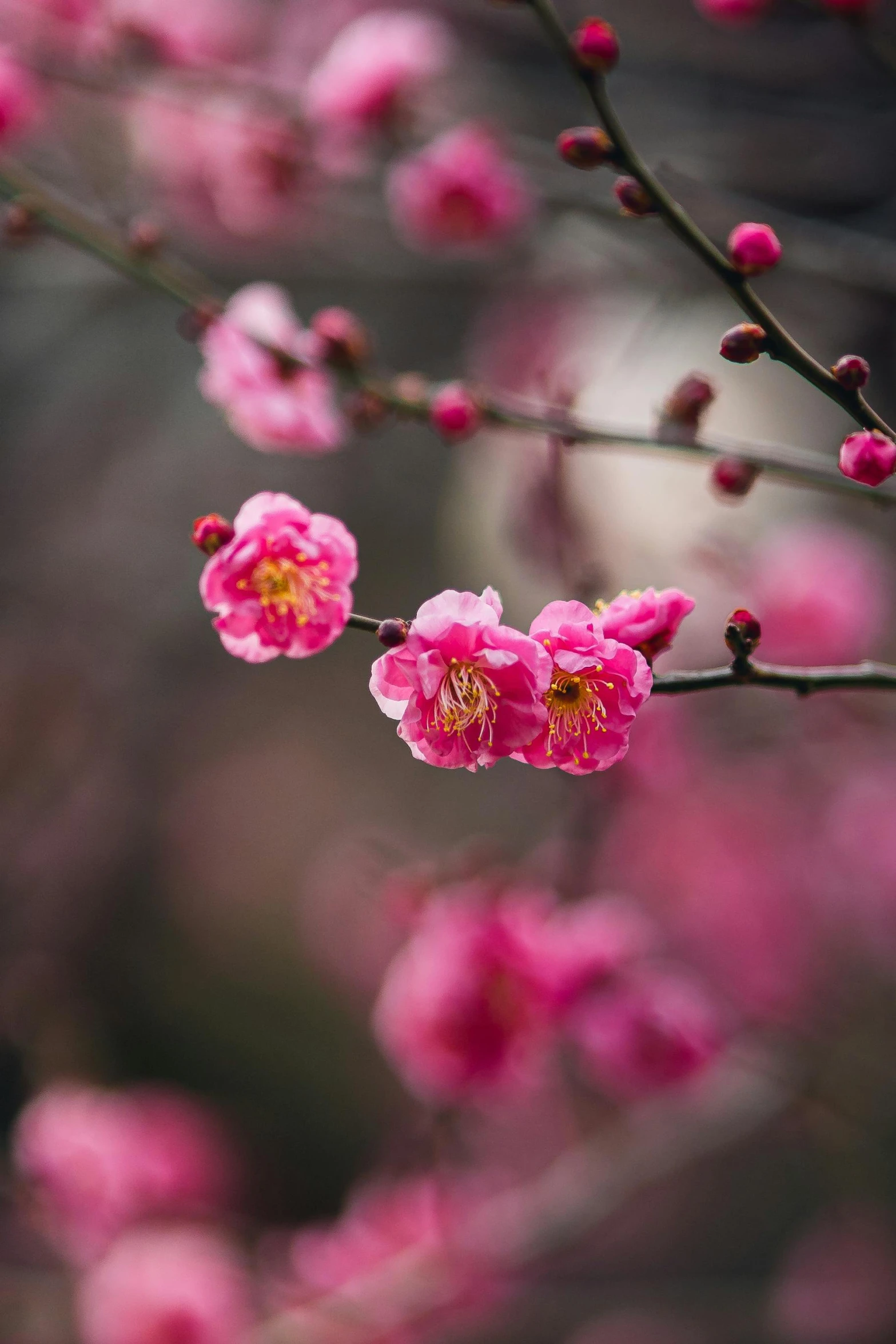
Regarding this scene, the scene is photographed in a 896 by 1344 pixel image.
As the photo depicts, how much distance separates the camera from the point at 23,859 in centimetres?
275

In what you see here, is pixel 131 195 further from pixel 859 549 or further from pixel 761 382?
pixel 761 382

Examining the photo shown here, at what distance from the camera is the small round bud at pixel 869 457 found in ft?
2.13

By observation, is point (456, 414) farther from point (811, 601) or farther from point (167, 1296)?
point (167, 1296)

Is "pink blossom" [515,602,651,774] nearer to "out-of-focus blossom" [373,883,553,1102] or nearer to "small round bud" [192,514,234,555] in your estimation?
"small round bud" [192,514,234,555]

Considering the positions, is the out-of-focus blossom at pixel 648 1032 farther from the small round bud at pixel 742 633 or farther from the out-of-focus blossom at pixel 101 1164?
the out-of-focus blossom at pixel 101 1164

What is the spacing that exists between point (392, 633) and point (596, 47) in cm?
49

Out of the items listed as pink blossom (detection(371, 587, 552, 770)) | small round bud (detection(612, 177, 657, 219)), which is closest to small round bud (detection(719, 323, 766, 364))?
small round bud (detection(612, 177, 657, 219))

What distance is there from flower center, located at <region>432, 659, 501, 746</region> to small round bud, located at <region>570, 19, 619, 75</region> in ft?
1.57

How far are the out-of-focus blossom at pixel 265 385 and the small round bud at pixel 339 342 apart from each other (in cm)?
4

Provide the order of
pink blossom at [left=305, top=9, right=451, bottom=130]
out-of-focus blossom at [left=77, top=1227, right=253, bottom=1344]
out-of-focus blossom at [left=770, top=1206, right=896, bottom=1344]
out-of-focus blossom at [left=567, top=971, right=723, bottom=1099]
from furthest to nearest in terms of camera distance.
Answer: out-of-focus blossom at [left=770, top=1206, right=896, bottom=1344], out-of-focus blossom at [left=77, top=1227, right=253, bottom=1344], pink blossom at [left=305, top=9, right=451, bottom=130], out-of-focus blossom at [left=567, top=971, right=723, bottom=1099]

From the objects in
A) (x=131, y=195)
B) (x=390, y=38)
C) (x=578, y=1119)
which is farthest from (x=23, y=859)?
(x=390, y=38)

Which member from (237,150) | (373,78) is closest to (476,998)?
(373,78)

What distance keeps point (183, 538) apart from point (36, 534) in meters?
0.54

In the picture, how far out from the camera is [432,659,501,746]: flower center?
2.04ft
